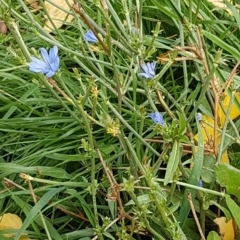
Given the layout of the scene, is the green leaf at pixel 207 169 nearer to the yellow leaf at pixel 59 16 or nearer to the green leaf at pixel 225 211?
the green leaf at pixel 225 211

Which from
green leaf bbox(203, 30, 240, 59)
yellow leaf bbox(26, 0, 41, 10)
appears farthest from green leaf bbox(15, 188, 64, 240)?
yellow leaf bbox(26, 0, 41, 10)

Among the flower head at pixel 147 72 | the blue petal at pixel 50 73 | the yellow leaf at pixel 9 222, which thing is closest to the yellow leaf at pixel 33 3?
the yellow leaf at pixel 9 222

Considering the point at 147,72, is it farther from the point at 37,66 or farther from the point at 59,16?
the point at 59,16

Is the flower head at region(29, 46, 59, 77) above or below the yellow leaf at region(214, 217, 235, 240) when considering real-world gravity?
above

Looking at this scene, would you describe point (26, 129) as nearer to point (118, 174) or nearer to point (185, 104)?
point (118, 174)

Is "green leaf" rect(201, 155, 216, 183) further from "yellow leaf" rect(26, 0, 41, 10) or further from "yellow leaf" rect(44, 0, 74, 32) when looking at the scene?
"yellow leaf" rect(26, 0, 41, 10)

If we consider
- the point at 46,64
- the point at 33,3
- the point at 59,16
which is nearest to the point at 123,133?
the point at 46,64
